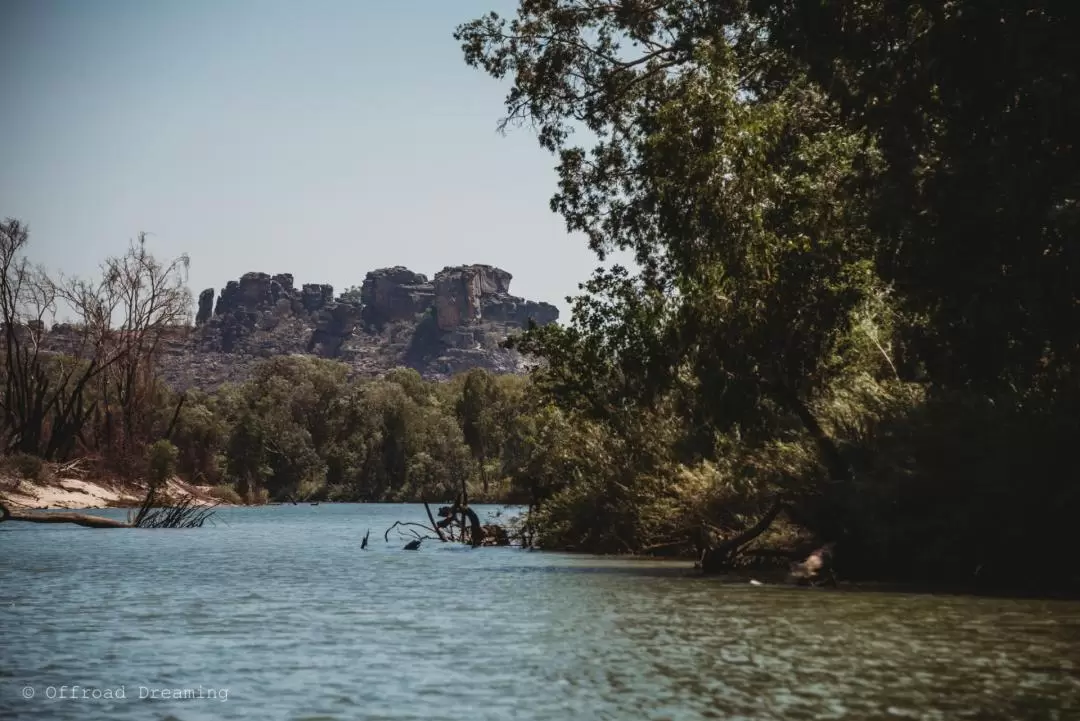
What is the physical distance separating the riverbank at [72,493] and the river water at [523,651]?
41.9m

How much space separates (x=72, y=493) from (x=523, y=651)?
64.8 metres

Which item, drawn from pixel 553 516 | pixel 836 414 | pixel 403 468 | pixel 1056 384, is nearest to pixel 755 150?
pixel 836 414

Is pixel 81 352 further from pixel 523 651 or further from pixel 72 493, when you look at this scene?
pixel 523 651

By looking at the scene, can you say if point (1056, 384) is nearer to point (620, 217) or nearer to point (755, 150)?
point (755, 150)

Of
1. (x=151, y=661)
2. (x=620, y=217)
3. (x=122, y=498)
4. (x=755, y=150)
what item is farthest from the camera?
(x=122, y=498)

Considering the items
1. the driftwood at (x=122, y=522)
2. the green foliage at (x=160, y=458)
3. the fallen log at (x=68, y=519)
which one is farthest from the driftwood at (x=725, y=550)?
the green foliage at (x=160, y=458)

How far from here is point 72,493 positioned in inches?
2862

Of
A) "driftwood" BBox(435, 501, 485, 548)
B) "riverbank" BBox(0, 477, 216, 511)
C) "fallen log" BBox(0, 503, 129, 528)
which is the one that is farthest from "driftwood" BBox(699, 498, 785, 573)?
"riverbank" BBox(0, 477, 216, 511)

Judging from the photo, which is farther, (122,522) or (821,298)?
(122,522)

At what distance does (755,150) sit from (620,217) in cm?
944

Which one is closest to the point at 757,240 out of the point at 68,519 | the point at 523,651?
the point at 523,651

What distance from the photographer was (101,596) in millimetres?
21281

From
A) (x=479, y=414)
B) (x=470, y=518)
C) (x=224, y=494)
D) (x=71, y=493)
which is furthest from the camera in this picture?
(x=479, y=414)

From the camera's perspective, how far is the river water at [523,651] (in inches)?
418
